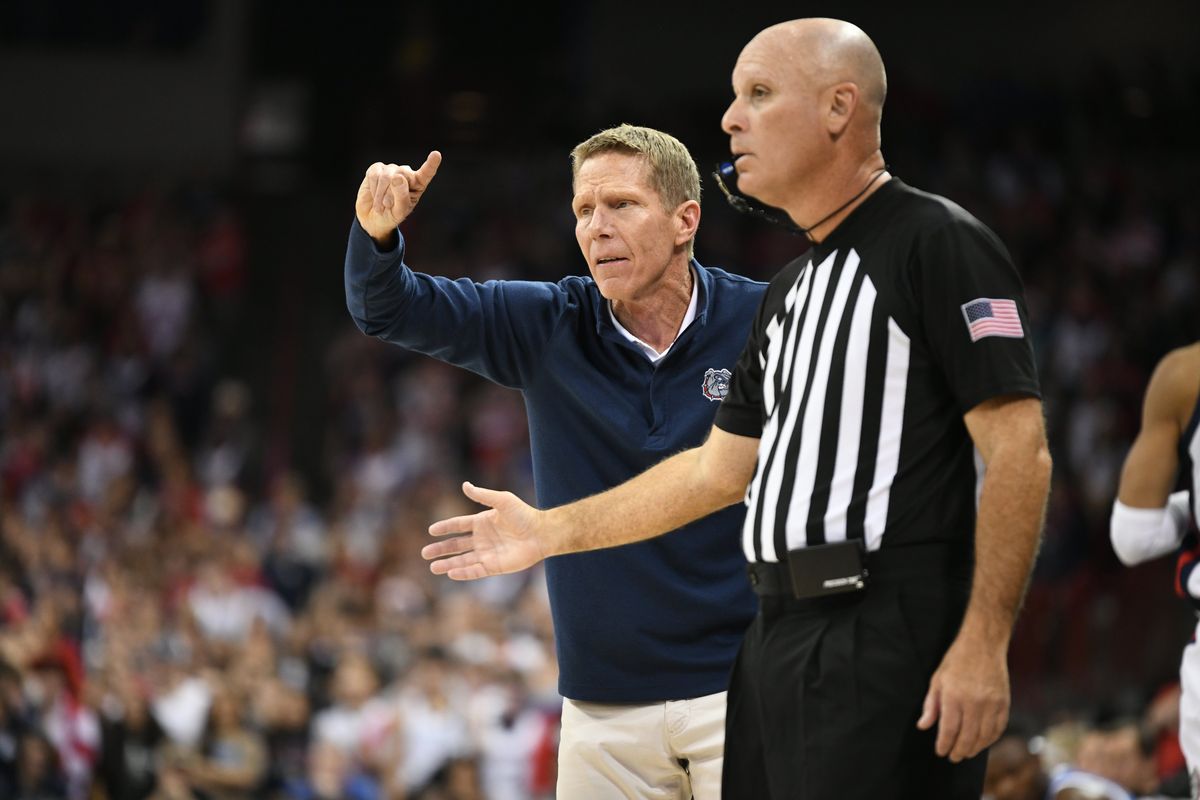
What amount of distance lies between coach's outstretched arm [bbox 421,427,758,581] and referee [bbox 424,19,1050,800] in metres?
0.28

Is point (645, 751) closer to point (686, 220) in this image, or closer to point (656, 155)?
point (686, 220)

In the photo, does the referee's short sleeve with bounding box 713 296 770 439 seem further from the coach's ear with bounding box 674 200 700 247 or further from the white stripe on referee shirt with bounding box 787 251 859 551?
the coach's ear with bounding box 674 200 700 247

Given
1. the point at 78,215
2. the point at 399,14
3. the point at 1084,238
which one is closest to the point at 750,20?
the point at 399,14

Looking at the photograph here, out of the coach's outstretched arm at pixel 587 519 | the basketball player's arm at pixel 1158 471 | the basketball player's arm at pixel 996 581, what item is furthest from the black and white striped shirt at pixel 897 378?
the basketball player's arm at pixel 1158 471

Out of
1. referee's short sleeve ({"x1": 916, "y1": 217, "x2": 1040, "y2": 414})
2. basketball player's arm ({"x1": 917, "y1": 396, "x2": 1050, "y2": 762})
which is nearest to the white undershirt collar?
referee's short sleeve ({"x1": 916, "y1": 217, "x2": 1040, "y2": 414})

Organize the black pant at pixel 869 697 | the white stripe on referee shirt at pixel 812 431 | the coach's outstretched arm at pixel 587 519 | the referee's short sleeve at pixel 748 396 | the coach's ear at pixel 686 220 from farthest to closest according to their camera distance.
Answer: the coach's ear at pixel 686 220
the coach's outstretched arm at pixel 587 519
the referee's short sleeve at pixel 748 396
the white stripe on referee shirt at pixel 812 431
the black pant at pixel 869 697

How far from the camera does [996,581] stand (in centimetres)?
268

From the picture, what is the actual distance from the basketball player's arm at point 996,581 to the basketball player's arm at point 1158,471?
5.92 ft

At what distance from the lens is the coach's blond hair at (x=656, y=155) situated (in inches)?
164

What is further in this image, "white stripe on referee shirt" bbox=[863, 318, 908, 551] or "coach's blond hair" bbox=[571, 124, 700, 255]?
"coach's blond hair" bbox=[571, 124, 700, 255]

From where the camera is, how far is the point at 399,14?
20906 mm

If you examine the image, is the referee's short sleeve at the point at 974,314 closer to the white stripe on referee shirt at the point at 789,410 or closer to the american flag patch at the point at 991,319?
the american flag patch at the point at 991,319

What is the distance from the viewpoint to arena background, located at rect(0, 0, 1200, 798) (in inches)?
402

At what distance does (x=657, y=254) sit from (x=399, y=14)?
17619 millimetres
